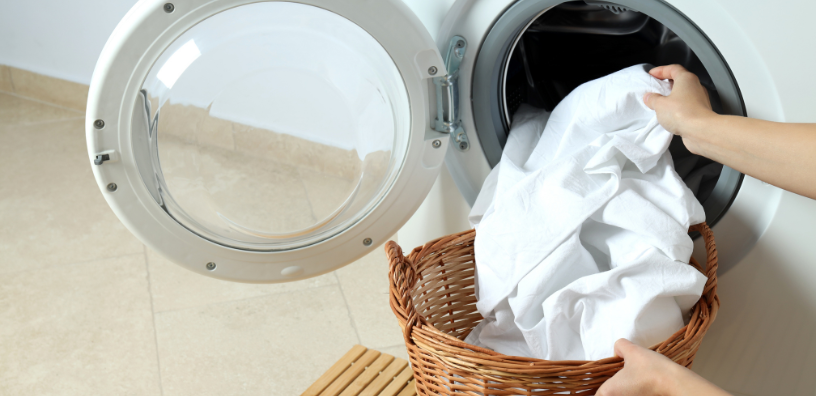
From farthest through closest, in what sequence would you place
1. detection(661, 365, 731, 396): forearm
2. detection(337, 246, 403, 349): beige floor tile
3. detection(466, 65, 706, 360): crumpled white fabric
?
detection(337, 246, 403, 349): beige floor tile < detection(466, 65, 706, 360): crumpled white fabric < detection(661, 365, 731, 396): forearm

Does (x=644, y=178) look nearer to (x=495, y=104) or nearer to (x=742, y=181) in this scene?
(x=742, y=181)

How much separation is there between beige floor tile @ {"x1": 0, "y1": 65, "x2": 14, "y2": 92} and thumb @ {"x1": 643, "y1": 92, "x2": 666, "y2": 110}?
97.1 inches

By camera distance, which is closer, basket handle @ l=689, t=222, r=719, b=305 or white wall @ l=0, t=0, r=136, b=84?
basket handle @ l=689, t=222, r=719, b=305

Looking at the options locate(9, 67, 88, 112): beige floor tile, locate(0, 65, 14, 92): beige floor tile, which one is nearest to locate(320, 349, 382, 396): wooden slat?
locate(9, 67, 88, 112): beige floor tile

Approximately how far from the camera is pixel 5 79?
7.97 ft

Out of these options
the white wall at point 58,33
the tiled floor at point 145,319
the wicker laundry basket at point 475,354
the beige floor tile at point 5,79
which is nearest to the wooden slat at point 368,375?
the tiled floor at point 145,319

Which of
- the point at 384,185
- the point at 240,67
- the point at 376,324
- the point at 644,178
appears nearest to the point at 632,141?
the point at 644,178

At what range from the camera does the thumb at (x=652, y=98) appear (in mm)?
767

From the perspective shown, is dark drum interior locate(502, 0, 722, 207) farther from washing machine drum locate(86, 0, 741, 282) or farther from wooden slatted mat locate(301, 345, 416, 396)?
wooden slatted mat locate(301, 345, 416, 396)

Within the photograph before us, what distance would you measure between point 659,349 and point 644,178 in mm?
223

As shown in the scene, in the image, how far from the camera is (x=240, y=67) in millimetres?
784

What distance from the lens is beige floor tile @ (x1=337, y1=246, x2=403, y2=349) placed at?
1308 mm

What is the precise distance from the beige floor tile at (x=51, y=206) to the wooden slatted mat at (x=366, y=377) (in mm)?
720

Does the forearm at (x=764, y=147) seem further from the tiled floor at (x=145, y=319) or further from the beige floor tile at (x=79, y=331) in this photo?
the beige floor tile at (x=79, y=331)
